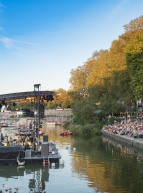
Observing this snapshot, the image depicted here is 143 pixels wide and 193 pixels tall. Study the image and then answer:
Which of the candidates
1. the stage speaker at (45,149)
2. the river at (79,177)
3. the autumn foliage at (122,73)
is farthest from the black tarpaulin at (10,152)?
the autumn foliage at (122,73)

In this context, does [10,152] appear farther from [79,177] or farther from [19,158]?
[79,177]

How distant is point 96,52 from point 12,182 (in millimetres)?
55902

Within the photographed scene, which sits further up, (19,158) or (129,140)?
(19,158)

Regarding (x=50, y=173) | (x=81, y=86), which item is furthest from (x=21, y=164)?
(x=81, y=86)

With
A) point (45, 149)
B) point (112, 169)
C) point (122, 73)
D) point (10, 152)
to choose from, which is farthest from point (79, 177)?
point (122, 73)

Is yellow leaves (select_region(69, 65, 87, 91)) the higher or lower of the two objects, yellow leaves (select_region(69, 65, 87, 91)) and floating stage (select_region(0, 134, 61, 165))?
the higher

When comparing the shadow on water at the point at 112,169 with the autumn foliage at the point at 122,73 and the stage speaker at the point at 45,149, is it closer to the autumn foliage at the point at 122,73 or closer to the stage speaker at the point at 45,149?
the stage speaker at the point at 45,149

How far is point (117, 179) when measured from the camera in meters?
15.5

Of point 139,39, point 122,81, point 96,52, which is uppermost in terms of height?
point 96,52

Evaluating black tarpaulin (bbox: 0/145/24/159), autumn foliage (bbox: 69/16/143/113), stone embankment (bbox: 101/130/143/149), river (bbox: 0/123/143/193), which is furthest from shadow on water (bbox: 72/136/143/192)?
autumn foliage (bbox: 69/16/143/113)

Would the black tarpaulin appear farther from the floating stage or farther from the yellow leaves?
the yellow leaves

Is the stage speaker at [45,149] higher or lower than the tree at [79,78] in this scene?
lower

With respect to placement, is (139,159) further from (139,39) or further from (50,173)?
(139,39)

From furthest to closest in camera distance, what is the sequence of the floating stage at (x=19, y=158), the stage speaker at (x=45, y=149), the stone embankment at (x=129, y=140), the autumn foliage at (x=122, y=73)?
the autumn foliage at (x=122, y=73), the stone embankment at (x=129, y=140), the stage speaker at (x=45, y=149), the floating stage at (x=19, y=158)
